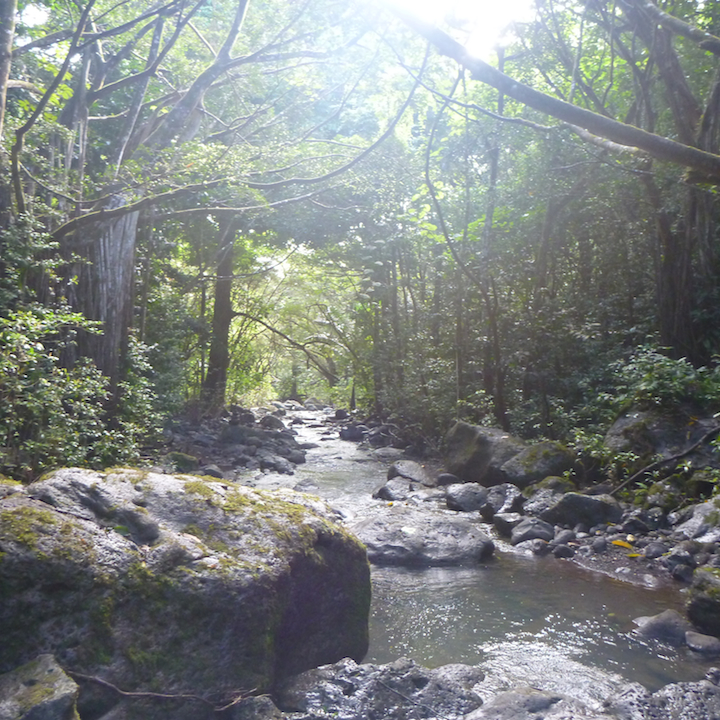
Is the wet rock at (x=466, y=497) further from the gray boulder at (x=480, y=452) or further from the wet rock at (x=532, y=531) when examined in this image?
the wet rock at (x=532, y=531)

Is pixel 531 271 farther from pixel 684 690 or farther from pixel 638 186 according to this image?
pixel 684 690

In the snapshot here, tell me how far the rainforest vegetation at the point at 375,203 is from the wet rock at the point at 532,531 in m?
1.81

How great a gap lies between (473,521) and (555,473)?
4.92 ft

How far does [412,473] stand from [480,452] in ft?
3.89

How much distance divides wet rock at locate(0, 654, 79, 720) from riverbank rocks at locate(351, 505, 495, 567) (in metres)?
3.78

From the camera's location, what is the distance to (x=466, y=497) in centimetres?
829

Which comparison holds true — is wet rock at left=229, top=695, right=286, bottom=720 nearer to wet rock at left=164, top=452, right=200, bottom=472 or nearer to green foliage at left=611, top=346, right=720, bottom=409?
green foliage at left=611, top=346, right=720, bottom=409

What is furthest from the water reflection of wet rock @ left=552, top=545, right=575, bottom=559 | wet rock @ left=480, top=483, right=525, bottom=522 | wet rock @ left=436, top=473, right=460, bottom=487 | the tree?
the tree

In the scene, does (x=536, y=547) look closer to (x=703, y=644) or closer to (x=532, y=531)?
(x=532, y=531)

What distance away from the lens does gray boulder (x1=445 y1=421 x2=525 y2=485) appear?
30.0 ft

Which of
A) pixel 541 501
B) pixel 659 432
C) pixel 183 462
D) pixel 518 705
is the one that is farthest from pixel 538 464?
pixel 518 705

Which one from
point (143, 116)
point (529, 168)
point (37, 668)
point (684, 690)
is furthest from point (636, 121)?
point (37, 668)

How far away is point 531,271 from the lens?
41.5 feet

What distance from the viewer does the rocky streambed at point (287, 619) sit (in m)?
2.72
